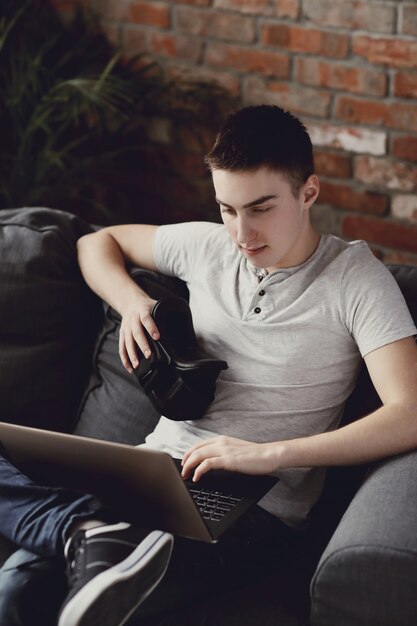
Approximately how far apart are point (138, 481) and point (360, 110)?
1.48 m

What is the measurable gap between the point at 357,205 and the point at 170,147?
0.72 metres

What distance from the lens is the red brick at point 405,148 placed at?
2441 mm

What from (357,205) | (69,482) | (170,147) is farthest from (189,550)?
(170,147)

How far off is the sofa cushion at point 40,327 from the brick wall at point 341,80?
3.08 ft

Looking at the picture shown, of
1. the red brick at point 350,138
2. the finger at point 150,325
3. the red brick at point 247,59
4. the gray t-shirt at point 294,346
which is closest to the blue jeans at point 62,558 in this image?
the gray t-shirt at point 294,346

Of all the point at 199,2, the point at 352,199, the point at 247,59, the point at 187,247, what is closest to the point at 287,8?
the point at 247,59

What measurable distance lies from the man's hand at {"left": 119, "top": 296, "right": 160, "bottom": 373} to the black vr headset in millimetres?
12

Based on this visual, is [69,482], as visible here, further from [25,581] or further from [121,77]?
[121,77]

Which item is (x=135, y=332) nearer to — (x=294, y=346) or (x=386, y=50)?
(x=294, y=346)

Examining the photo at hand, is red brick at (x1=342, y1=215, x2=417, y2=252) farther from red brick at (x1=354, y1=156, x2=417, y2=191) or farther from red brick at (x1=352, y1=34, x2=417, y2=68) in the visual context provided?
red brick at (x1=352, y1=34, x2=417, y2=68)

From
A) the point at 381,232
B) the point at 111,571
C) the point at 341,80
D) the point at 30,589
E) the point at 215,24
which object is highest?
the point at 215,24

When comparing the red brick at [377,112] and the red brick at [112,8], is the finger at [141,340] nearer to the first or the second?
the red brick at [377,112]

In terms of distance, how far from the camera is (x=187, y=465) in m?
1.52

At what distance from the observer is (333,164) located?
262cm
